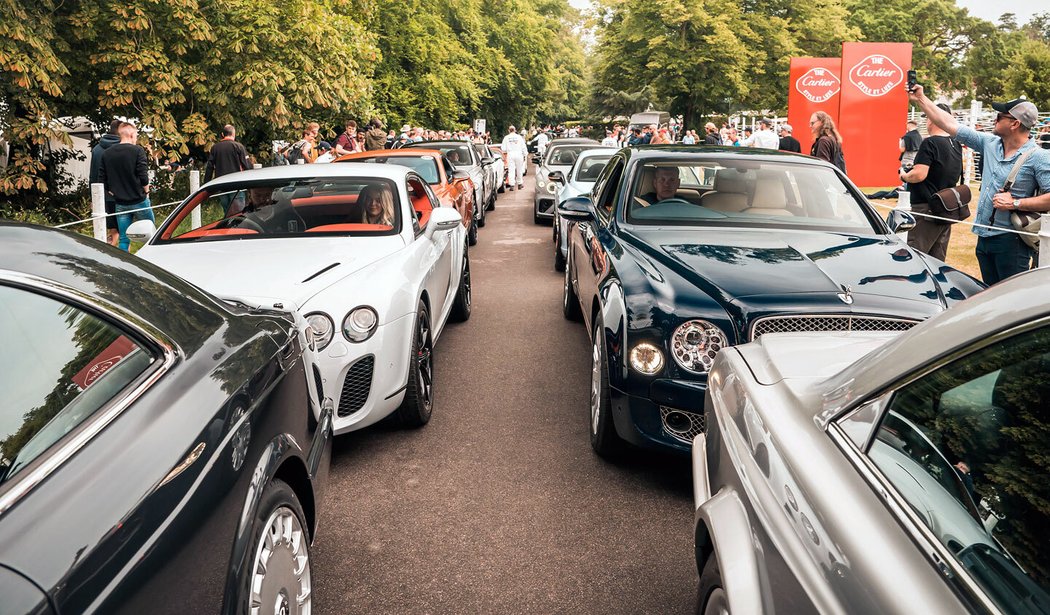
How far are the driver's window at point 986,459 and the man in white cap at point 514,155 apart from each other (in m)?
25.0

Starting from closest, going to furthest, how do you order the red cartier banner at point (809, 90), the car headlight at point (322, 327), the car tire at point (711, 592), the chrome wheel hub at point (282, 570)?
the car tire at point (711, 592) → the chrome wheel hub at point (282, 570) → the car headlight at point (322, 327) → the red cartier banner at point (809, 90)

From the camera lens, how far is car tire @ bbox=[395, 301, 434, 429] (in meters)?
4.98

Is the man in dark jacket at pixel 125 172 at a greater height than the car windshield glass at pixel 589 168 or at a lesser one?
greater

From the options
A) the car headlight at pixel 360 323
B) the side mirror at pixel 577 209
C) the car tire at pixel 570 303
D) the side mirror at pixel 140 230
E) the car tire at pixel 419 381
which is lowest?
the car tire at pixel 570 303

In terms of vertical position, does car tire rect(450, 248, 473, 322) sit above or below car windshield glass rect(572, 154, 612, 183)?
below

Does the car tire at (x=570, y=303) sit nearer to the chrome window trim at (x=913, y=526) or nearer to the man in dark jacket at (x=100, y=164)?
the man in dark jacket at (x=100, y=164)

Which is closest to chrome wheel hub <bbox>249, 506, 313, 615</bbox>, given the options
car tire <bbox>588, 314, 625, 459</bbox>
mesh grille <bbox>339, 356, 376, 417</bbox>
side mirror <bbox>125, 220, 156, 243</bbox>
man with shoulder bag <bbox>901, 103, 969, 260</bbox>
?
mesh grille <bbox>339, 356, 376, 417</bbox>

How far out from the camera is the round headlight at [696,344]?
406 centimetres

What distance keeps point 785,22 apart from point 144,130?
38.1 metres

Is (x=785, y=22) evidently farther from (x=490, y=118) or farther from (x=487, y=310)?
(x=487, y=310)

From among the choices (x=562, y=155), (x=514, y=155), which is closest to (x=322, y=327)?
(x=562, y=155)

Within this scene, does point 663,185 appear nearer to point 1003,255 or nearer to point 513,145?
point 1003,255

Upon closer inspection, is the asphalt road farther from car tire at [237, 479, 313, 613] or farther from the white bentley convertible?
car tire at [237, 479, 313, 613]

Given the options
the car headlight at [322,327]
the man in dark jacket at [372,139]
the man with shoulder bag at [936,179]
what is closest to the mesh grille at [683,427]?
the car headlight at [322,327]
